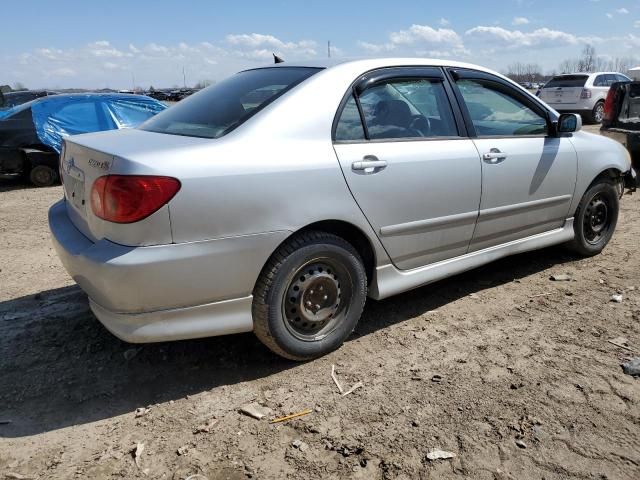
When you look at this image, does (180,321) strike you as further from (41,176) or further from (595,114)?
(595,114)

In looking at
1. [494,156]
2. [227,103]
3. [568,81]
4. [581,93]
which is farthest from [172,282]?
[568,81]

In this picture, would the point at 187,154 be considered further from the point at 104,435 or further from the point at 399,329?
the point at 399,329

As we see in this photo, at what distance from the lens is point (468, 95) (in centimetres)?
373

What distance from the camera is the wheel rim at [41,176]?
29.5ft

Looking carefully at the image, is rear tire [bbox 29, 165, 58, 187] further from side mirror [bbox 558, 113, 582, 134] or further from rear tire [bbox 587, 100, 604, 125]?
rear tire [bbox 587, 100, 604, 125]

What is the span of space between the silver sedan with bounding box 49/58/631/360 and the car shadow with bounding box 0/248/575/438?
1.27ft

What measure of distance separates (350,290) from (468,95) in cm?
166

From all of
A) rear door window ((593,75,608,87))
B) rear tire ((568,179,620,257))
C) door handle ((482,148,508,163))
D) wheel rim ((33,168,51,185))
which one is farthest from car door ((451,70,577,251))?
rear door window ((593,75,608,87))

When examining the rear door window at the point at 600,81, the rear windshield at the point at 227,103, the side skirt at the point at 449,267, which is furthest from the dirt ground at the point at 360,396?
the rear door window at the point at 600,81

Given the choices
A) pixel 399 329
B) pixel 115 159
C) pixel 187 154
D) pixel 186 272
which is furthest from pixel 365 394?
pixel 115 159

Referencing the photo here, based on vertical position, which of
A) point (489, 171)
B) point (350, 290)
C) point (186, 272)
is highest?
point (489, 171)

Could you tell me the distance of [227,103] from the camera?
321cm

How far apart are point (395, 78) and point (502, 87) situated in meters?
1.06

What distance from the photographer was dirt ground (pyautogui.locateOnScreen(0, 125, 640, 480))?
2.31 metres
